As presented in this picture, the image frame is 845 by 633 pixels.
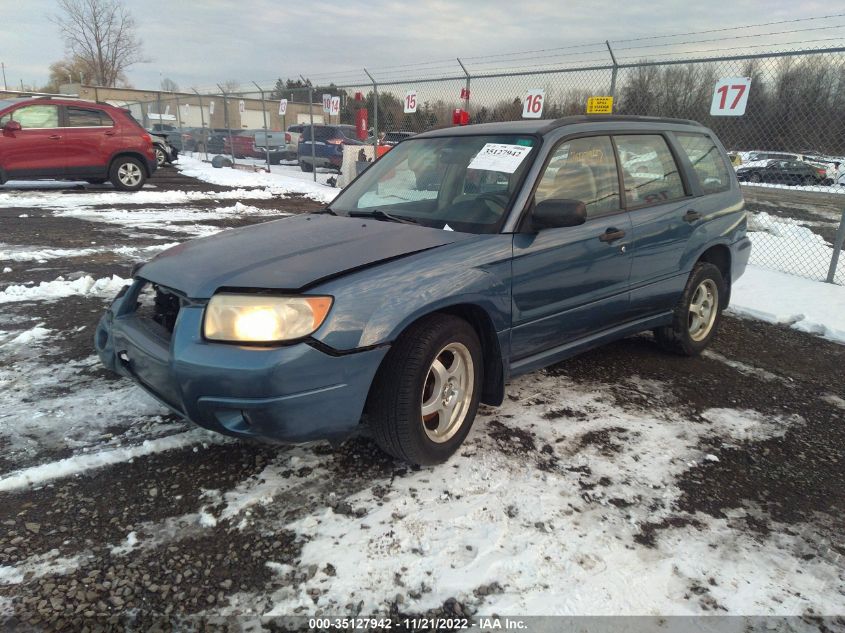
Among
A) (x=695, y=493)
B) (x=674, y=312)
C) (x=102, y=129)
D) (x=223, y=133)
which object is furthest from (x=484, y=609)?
(x=223, y=133)

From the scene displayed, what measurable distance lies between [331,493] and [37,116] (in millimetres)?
12258

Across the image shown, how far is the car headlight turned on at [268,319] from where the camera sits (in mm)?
2320

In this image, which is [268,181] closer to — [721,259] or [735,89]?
[735,89]

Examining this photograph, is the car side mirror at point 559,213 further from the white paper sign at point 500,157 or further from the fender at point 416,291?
the white paper sign at point 500,157

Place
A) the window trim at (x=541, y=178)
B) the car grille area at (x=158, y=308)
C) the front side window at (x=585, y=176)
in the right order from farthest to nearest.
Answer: the front side window at (x=585, y=176) → the window trim at (x=541, y=178) → the car grille area at (x=158, y=308)

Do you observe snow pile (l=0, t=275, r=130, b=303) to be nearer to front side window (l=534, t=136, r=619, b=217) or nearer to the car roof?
the car roof

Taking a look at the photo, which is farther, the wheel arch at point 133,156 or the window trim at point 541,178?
the wheel arch at point 133,156

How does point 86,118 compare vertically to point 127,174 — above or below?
above

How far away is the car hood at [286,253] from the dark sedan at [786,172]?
7.90 m

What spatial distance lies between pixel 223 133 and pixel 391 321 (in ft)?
81.8

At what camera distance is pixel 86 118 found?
1189cm

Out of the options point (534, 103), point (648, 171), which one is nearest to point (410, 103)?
point (534, 103)

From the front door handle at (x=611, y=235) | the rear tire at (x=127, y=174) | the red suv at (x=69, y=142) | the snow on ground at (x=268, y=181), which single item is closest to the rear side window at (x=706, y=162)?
the front door handle at (x=611, y=235)

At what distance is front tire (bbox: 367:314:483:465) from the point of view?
2.54 metres
